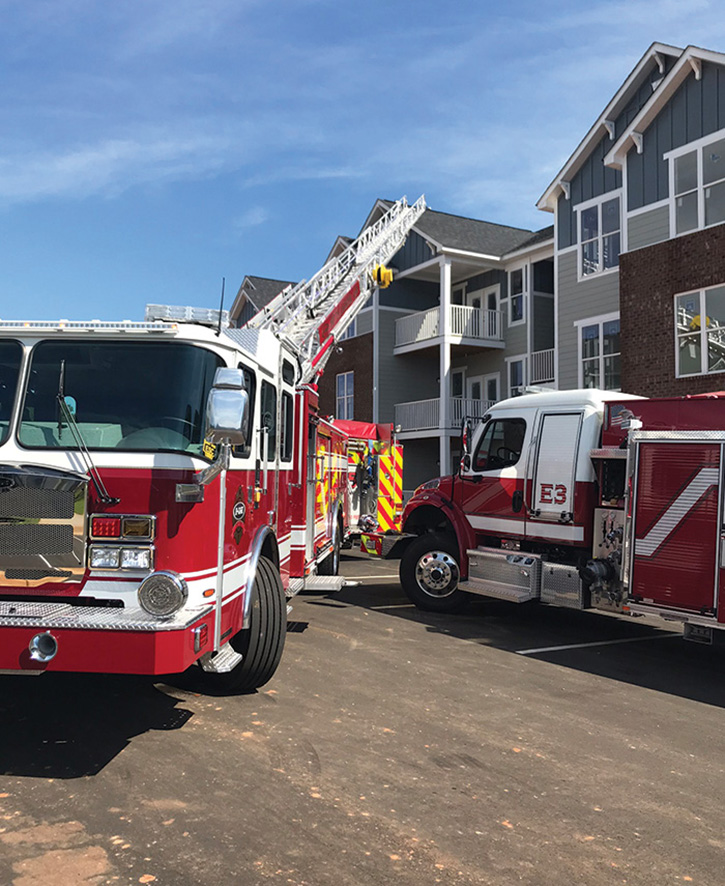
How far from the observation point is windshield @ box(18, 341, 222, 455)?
450 cm

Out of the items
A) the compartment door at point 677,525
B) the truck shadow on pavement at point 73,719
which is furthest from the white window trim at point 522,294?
the truck shadow on pavement at point 73,719

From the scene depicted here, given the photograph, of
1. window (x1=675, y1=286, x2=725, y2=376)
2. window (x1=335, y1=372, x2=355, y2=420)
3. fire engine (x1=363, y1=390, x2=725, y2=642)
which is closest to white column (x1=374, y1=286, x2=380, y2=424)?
window (x1=335, y1=372, x2=355, y2=420)

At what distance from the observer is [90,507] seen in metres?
4.31

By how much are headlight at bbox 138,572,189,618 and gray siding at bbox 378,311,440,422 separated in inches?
883

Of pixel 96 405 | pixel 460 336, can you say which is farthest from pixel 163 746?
pixel 460 336

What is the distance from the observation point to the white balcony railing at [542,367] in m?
22.8

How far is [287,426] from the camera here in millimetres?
7102

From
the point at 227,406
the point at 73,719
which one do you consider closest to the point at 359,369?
the point at 73,719

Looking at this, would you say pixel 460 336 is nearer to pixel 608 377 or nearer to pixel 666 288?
pixel 608 377

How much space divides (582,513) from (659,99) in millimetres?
12847

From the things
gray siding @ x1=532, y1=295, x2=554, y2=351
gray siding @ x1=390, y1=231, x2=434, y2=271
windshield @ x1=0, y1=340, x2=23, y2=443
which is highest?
gray siding @ x1=390, y1=231, x2=434, y2=271

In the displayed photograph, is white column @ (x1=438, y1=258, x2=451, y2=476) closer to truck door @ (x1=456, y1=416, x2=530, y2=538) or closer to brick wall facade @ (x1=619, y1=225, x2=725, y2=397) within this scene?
brick wall facade @ (x1=619, y1=225, x2=725, y2=397)

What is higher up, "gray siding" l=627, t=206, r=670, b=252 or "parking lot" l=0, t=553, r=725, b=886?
"gray siding" l=627, t=206, r=670, b=252

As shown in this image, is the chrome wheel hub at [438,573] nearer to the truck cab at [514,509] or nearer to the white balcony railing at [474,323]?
the truck cab at [514,509]
